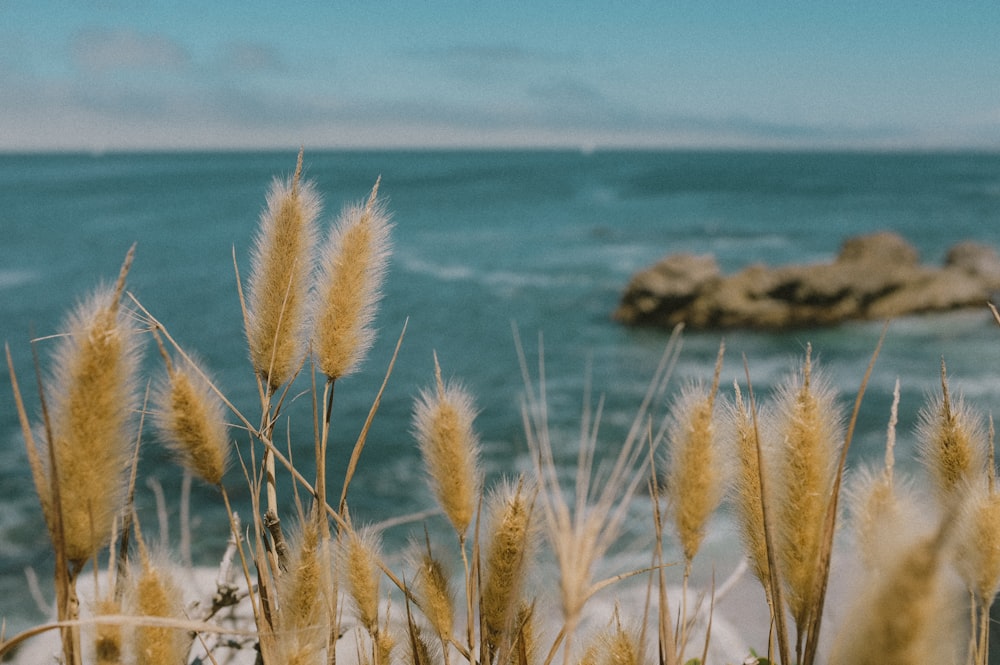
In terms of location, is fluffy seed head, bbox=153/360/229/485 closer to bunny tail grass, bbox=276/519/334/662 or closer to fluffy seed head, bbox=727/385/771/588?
bunny tail grass, bbox=276/519/334/662

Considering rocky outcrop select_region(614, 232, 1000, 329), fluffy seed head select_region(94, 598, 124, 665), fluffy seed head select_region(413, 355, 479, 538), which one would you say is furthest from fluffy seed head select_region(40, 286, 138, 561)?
rocky outcrop select_region(614, 232, 1000, 329)

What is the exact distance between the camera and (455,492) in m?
1.15

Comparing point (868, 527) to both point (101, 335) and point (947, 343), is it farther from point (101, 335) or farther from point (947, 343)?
point (947, 343)

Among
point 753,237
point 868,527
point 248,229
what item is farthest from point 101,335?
point 248,229

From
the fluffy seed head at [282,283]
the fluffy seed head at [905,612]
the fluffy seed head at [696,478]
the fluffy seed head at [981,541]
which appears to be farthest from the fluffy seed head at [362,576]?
the fluffy seed head at [981,541]

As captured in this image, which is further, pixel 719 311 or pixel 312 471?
pixel 719 311

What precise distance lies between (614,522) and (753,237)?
31.0m

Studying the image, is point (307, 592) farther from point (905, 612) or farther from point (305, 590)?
point (905, 612)

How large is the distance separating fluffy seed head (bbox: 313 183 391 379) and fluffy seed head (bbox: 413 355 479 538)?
14 cm

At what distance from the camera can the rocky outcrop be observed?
1543 centimetres

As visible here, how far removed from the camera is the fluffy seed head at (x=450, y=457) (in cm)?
115

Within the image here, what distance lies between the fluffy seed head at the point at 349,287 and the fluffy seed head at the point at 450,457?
0.14 metres

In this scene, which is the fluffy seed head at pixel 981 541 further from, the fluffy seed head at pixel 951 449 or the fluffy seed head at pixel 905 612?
the fluffy seed head at pixel 905 612

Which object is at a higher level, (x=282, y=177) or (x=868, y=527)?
(x=282, y=177)
